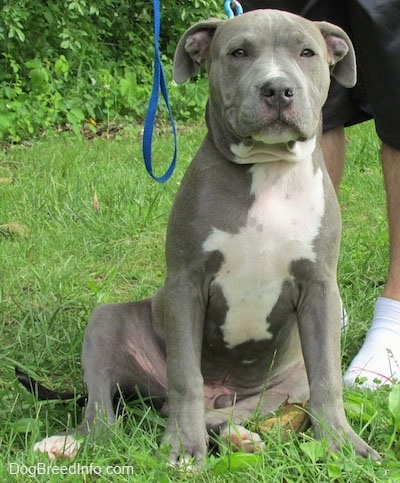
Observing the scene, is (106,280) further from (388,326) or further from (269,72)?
(269,72)

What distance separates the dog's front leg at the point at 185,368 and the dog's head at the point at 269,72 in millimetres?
517

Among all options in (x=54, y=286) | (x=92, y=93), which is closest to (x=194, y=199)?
(x=54, y=286)

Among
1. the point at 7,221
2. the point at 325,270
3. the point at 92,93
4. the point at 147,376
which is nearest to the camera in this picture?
the point at 325,270

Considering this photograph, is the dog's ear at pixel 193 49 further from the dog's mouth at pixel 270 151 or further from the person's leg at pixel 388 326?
the person's leg at pixel 388 326

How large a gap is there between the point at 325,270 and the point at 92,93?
6182 millimetres

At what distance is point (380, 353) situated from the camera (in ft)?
11.6

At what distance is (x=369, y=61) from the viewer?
12.3 feet

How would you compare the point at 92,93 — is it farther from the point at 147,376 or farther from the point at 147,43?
the point at 147,376

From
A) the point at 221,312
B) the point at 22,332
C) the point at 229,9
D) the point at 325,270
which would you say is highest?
the point at 229,9

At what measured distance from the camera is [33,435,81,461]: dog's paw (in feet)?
9.03

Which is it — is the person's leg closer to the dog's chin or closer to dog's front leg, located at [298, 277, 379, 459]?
dog's front leg, located at [298, 277, 379, 459]

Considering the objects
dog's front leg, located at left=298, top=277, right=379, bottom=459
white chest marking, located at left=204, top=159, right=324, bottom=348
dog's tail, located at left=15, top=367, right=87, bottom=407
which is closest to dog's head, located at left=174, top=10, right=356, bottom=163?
white chest marking, located at left=204, top=159, right=324, bottom=348

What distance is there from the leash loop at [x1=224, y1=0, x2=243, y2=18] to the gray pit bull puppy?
0.74 feet

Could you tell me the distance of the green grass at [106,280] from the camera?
2.68 m
